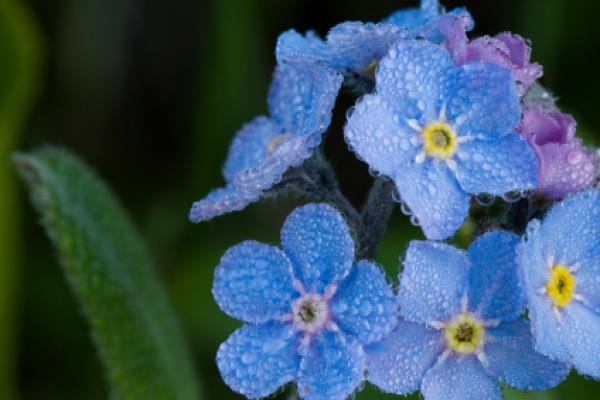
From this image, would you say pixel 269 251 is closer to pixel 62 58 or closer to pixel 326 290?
pixel 326 290

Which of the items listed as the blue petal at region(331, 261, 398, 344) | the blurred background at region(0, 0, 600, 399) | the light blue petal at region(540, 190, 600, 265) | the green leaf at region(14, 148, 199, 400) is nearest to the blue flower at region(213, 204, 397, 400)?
the blue petal at region(331, 261, 398, 344)

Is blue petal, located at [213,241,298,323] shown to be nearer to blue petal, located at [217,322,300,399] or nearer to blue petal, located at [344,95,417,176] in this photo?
blue petal, located at [217,322,300,399]

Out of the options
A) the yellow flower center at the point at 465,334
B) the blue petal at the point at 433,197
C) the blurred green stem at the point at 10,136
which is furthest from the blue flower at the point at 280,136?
the blurred green stem at the point at 10,136

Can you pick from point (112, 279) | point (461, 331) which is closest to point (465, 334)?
point (461, 331)

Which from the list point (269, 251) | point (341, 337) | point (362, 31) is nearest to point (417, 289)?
point (341, 337)

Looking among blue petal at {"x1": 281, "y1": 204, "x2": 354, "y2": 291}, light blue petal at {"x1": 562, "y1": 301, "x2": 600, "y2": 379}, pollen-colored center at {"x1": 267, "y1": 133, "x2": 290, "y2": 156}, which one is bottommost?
light blue petal at {"x1": 562, "y1": 301, "x2": 600, "y2": 379}

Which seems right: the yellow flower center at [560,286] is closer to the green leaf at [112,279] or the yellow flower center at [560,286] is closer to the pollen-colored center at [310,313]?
the pollen-colored center at [310,313]

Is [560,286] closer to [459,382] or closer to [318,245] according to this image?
[459,382]
